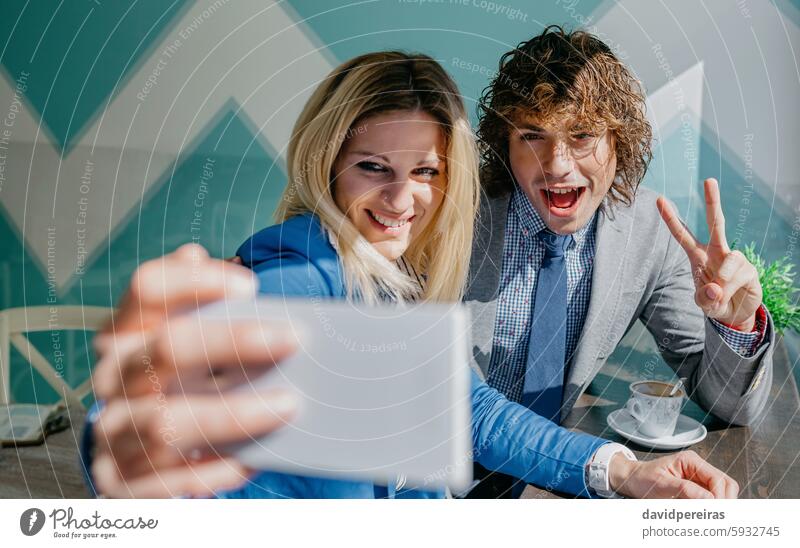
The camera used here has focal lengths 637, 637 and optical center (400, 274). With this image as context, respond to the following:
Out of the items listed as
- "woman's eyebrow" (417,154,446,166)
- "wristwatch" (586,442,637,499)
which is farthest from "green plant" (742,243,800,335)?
"woman's eyebrow" (417,154,446,166)

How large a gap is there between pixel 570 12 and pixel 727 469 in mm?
565

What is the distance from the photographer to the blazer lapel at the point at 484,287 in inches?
30.6

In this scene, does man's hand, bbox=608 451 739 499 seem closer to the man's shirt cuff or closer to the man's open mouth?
the man's shirt cuff

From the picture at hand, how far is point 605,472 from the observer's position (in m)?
0.71

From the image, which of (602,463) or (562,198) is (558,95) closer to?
(562,198)

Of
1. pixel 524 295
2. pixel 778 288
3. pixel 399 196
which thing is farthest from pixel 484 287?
pixel 778 288

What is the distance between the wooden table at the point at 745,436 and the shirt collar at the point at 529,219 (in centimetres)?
18

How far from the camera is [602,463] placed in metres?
0.70

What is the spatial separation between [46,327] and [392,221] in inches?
18.5

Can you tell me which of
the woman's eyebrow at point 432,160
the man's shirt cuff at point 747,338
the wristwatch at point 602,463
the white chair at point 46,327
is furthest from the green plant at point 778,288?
the white chair at point 46,327

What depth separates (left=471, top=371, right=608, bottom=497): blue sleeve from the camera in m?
0.72
